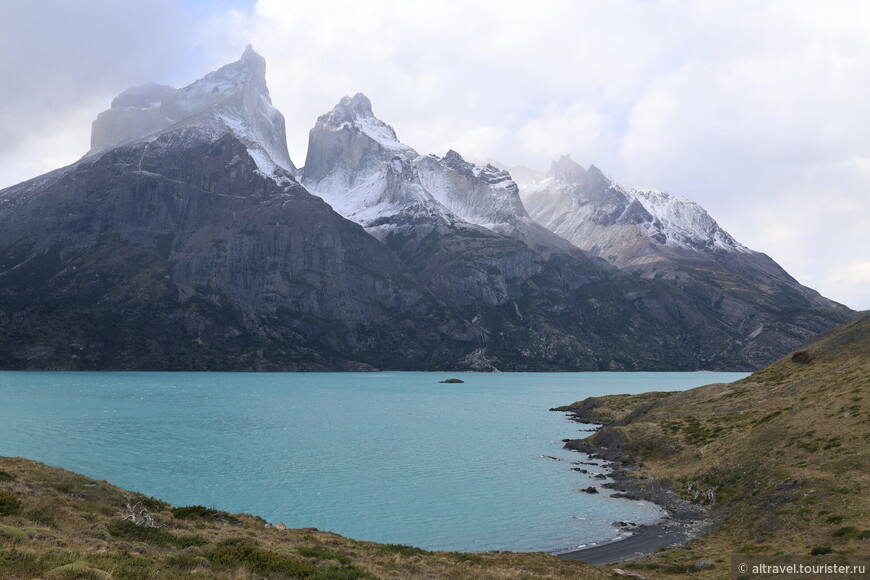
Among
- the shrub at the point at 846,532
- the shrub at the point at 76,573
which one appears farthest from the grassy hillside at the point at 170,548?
the shrub at the point at 846,532

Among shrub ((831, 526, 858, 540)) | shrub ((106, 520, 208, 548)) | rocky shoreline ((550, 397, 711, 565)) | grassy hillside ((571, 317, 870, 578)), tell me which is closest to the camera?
shrub ((106, 520, 208, 548))

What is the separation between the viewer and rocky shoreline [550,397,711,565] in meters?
41.4

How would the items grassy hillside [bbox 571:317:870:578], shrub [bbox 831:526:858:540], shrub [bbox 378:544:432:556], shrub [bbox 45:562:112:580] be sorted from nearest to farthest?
shrub [bbox 45:562:112:580] < shrub [bbox 831:526:858:540] < shrub [bbox 378:544:432:556] < grassy hillside [bbox 571:317:870:578]

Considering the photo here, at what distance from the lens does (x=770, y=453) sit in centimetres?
5528

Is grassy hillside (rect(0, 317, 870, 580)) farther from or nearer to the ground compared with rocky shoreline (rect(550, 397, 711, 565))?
farther from the ground

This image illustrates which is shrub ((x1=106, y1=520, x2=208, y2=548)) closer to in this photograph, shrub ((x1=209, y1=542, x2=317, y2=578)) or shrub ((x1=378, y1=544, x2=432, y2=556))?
shrub ((x1=209, y1=542, x2=317, y2=578))

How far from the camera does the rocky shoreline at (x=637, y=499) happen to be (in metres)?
41.4

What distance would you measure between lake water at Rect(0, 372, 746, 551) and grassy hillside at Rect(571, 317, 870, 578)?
7.96 metres

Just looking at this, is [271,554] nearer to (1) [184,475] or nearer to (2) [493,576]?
(2) [493,576]

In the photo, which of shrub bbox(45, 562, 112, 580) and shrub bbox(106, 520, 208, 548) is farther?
shrub bbox(106, 520, 208, 548)

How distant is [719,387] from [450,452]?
51.5 metres

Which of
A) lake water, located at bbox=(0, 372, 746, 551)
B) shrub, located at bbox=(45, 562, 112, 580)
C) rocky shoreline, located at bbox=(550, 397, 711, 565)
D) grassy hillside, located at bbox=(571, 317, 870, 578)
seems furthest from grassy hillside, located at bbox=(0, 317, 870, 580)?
lake water, located at bbox=(0, 372, 746, 551)

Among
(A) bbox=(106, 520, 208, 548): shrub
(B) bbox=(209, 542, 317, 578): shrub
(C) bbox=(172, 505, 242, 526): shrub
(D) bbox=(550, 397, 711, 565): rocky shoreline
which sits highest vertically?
(B) bbox=(209, 542, 317, 578): shrub

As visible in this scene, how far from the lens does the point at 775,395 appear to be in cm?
7975
